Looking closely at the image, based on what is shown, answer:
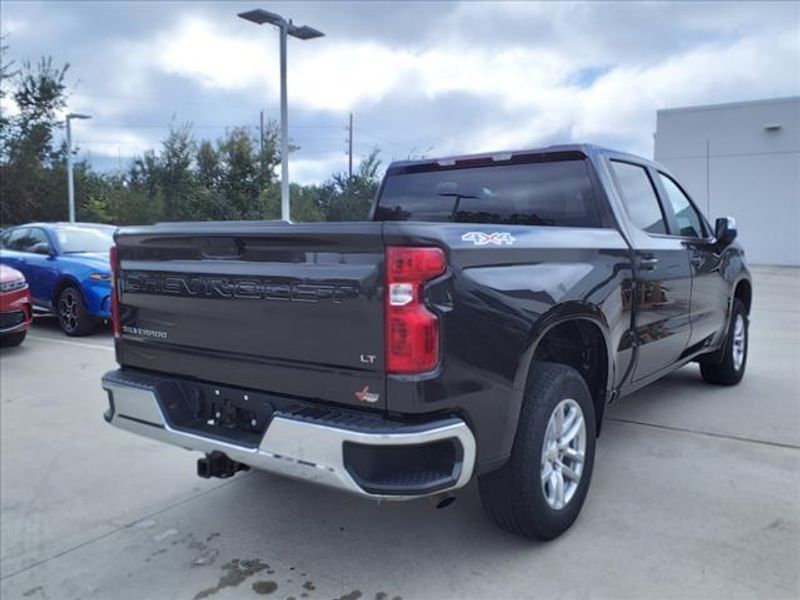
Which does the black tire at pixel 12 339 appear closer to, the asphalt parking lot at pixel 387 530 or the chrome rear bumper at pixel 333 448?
the asphalt parking lot at pixel 387 530

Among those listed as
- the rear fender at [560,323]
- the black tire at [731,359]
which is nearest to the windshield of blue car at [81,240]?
the black tire at [731,359]

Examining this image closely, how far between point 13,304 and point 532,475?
24.3 feet

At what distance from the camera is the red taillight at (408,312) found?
98.3 inches

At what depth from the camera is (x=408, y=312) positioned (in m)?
2.50

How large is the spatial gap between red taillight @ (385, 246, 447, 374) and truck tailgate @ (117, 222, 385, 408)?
0.05 m

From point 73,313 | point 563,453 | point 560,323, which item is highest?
point 560,323

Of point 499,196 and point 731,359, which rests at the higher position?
point 499,196

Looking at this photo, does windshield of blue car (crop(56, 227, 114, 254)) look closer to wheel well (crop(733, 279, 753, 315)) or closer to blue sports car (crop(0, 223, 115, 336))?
blue sports car (crop(0, 223, 115, 336))

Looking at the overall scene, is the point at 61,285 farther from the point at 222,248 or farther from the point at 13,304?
the point at 222,248

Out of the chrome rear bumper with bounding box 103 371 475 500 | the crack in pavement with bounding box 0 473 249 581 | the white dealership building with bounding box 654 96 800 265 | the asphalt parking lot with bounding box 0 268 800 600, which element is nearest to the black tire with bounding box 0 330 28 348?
the asphalt parking lot with bounding box 0 268 800 600

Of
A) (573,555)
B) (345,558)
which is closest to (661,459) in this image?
(573,555)

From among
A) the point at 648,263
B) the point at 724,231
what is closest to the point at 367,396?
the point at 648,263

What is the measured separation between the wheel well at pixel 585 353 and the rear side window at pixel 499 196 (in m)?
0.67

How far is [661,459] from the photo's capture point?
4.34 metres
